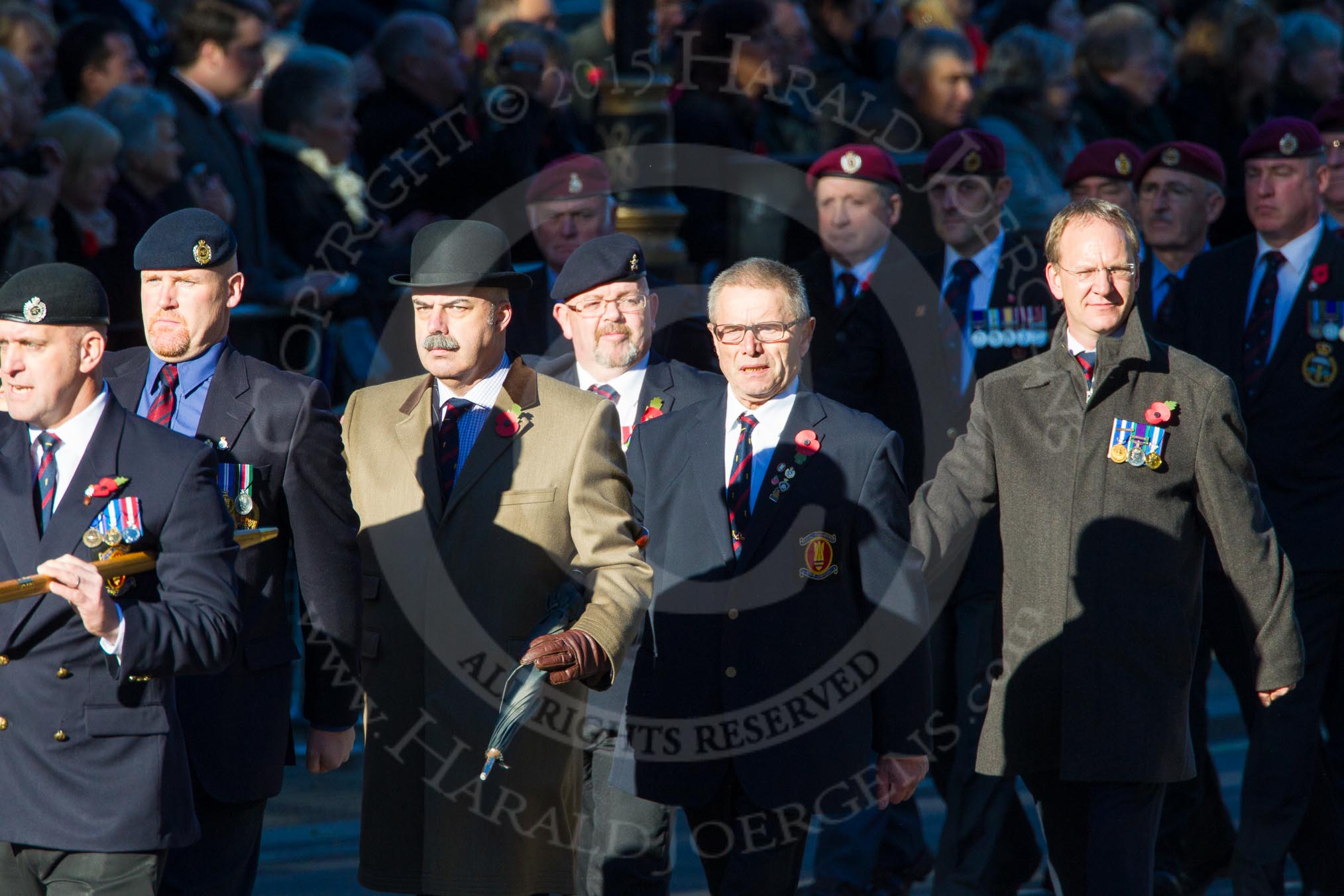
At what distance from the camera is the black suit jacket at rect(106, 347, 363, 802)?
17.4 ft

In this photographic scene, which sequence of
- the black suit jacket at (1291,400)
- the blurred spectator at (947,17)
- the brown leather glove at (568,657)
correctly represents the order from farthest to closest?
the blurred spectator at (947,17) → the black suit jacket at (1291,400) → the brown leather glove at (568,657)

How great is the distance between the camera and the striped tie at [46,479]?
4523 millimetres

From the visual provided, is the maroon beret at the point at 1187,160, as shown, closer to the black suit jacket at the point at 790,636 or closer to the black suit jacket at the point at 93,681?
the black suit jacket at the point at 790,636

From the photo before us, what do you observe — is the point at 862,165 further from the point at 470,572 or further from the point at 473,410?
the point at 470,572

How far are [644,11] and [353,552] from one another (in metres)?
4.57

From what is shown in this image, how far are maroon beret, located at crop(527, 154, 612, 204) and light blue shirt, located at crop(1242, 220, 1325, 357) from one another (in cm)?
246

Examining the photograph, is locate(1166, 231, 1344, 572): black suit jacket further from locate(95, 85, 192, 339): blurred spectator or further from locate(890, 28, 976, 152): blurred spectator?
locate(95, 85, 192, 339): blurred spectator

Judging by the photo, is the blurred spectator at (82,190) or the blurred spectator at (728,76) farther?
the blurred spectator at (728,76)

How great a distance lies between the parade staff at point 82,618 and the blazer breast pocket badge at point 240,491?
744 mm

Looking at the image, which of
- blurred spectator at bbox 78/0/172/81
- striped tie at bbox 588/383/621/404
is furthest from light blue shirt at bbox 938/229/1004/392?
blurred spectator at bbox 78/0/172/81

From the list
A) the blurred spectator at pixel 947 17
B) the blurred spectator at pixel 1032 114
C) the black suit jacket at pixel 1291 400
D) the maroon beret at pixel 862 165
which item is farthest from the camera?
the blurred spectator at pixel 947 17

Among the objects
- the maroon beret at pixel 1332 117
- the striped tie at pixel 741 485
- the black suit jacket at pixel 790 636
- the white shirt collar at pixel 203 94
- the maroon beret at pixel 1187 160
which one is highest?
the white shirt collar at pixel 203 94

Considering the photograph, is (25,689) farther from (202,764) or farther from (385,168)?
(385,168)

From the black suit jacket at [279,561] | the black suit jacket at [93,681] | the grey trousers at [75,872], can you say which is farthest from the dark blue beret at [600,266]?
the grey trousers at [75,872]
